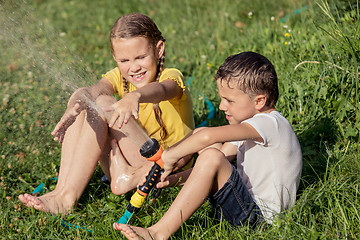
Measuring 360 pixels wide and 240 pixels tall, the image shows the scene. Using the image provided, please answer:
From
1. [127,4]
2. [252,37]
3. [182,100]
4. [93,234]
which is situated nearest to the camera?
[93,234]

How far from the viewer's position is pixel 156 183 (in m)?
2.96

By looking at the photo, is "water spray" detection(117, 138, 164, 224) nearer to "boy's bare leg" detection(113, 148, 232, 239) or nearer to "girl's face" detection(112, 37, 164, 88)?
"boy's bare leg" detection(113, 148, 232, 239)

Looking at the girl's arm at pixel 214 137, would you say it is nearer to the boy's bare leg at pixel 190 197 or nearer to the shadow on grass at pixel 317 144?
the boy's bare leg at pixel 190 197

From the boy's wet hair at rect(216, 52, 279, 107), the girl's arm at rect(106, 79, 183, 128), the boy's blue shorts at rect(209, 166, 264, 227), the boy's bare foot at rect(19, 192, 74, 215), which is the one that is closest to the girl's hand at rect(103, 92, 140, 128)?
the girl's arm at rect(106, 79, 183, 128)

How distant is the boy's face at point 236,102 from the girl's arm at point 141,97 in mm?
462

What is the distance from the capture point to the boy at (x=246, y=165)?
2637mm

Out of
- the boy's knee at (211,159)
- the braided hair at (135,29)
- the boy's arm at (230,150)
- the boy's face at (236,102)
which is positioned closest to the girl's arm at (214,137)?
the boy's knee at (211,159)

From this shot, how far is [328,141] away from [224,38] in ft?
Answer: 8.38

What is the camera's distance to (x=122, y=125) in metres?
3.17

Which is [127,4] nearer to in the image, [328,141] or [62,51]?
[62,51]

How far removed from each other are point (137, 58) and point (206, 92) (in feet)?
5.32

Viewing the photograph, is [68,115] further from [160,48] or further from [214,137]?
[214,137]

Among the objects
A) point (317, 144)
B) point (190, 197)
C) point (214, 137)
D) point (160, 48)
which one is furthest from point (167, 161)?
point (317, 144)

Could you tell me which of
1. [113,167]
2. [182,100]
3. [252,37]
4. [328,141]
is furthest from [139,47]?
[252,37]
